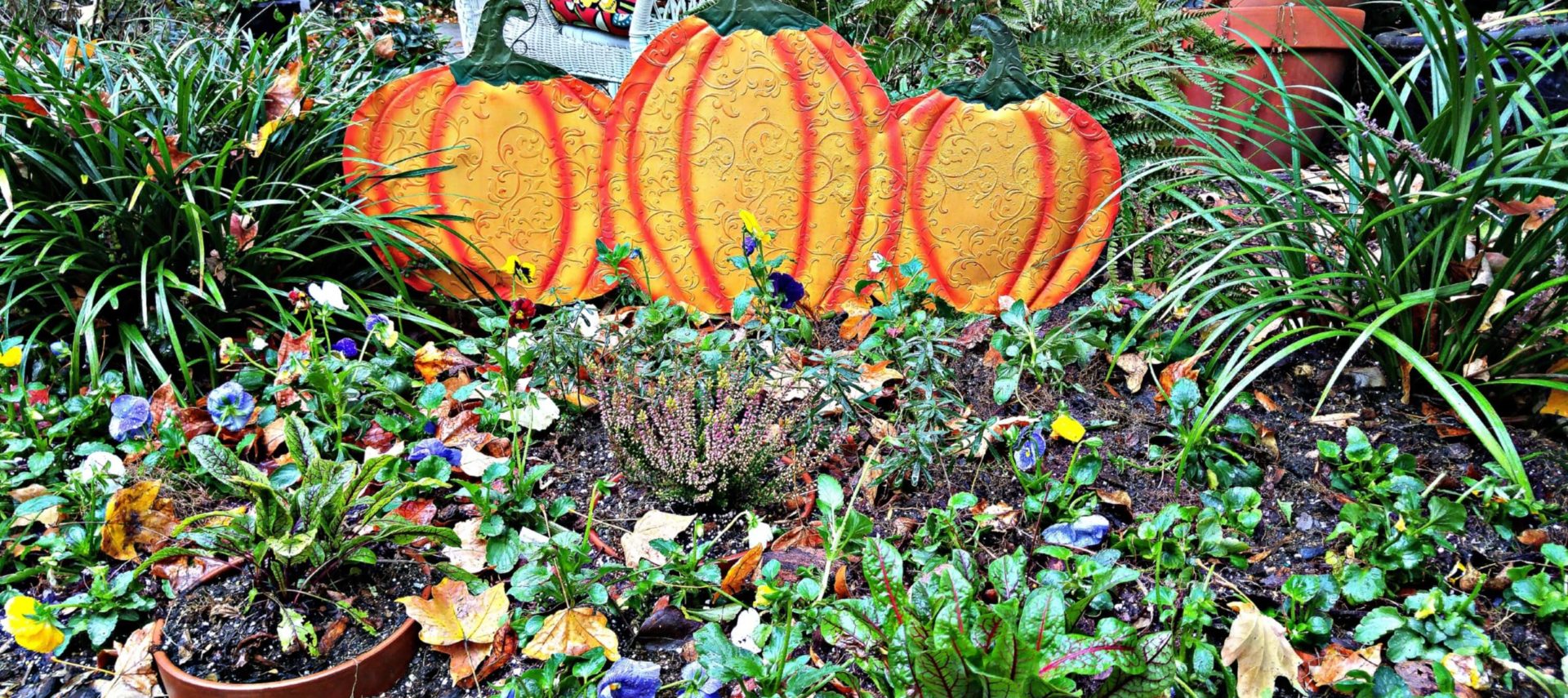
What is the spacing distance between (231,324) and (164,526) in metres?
0.87

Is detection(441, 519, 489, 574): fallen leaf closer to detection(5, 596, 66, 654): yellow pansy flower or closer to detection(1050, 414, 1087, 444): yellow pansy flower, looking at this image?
detection(5, 596, 66, 654): yellow pansy flower

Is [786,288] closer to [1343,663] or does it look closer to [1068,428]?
[1068,428]

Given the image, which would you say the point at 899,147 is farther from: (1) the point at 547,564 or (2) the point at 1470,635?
(2) the point at 1470,635

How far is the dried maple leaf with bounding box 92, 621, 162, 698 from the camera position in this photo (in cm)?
148

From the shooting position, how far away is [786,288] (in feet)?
7.55

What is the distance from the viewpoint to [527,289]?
9.07ft

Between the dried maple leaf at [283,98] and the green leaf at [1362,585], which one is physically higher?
the dried maple leaf at [283,98]

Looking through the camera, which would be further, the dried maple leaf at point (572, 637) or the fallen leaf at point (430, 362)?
the fallen leaf at point (430, 362)

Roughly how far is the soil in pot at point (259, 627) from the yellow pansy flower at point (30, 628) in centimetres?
15

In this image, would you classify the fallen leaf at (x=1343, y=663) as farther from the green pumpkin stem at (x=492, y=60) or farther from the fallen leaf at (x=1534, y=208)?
the green pumpkin stem at (x=492, y=60)

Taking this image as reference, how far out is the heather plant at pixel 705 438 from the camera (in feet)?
5.81

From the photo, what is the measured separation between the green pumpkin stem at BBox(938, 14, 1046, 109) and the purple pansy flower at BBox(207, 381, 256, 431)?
179cm

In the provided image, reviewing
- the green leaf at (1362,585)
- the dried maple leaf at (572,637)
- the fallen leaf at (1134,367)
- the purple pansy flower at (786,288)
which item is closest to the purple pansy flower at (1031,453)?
the fallen leaf at (1134,367)

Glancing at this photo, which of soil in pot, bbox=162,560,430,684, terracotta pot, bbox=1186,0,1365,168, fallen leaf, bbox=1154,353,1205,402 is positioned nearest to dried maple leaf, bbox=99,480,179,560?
soil in pot, bbox=162,560,430,684
